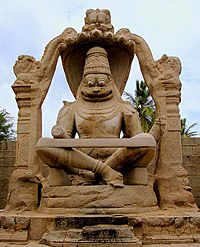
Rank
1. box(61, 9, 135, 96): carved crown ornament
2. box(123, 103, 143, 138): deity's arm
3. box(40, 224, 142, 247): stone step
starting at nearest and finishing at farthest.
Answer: box(40, 224, 142, 247): stone step
box(123, 103, 143, 138): deity's arm
box(61, 9, 135, 96): carved crown ornament

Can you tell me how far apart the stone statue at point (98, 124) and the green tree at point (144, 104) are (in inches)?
461

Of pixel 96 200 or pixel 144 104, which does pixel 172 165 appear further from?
pixel 144 104

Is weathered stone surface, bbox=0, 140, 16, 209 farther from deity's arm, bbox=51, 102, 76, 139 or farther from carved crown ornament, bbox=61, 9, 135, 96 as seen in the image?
deity's arm, bbox=51, 102, 76, 139

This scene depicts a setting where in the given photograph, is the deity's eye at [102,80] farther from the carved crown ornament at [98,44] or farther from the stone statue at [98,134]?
the carved crown ornament at [98,44]

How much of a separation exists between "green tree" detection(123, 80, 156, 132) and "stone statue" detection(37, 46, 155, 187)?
1171 cm

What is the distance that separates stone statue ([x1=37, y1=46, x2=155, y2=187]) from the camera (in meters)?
4.73

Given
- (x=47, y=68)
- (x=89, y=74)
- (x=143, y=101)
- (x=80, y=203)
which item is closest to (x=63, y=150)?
(x=80, y=203)

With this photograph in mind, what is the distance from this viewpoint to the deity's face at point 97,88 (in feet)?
18.2

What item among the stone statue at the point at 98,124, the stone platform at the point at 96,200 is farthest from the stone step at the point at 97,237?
the stone statue at the point at 98,124

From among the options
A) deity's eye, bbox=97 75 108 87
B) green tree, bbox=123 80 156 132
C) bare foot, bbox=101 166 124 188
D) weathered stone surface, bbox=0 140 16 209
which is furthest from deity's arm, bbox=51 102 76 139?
green tree, bbox=123 80 156 132

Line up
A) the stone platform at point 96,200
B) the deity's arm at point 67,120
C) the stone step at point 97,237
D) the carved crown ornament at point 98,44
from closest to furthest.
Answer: the stone step at point 97,237 < the stone platform at point 96,200 < the deity's arm at point 67,120 < the carved crown ornament at point 98,44

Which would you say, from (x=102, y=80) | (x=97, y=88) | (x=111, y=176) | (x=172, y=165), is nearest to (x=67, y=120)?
(x=97, y=88)

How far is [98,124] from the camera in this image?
5.43 meters

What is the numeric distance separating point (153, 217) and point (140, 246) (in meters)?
0.56
